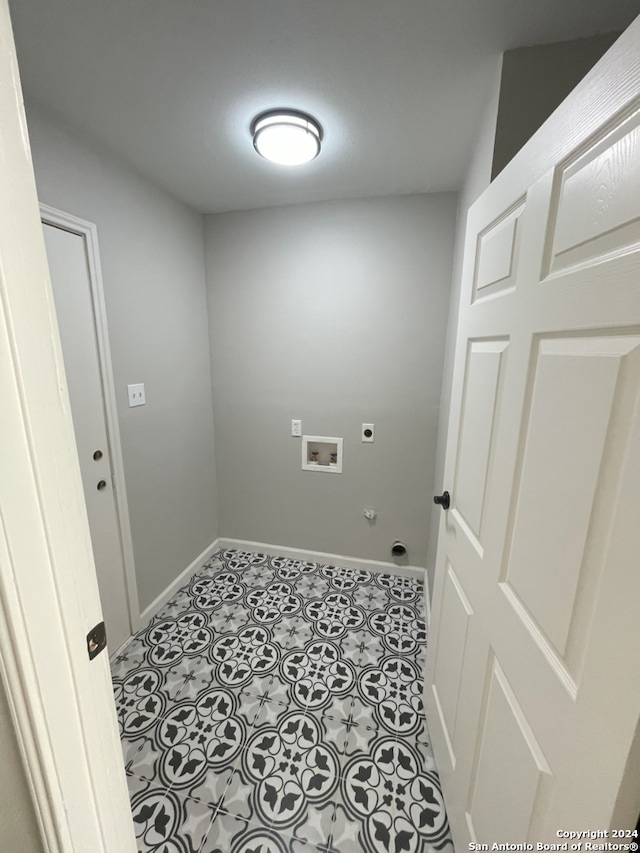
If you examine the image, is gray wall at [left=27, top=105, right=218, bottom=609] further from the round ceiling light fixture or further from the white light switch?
the round ceiling light fixture

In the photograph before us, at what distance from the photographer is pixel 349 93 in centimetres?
112

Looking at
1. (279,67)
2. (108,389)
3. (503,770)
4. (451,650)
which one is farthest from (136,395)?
(503,770)

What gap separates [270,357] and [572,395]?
1832 millimetres

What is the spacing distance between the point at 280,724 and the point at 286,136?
2.36 metres

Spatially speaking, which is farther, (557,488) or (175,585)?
(175,585)

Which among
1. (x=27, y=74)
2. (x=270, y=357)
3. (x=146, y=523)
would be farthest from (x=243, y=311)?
(x=146, y=523)

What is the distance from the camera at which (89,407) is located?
1484mm

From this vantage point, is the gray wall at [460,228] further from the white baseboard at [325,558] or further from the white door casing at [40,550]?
the white door casing at [40,550]

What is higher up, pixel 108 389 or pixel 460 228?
pixel 460 228

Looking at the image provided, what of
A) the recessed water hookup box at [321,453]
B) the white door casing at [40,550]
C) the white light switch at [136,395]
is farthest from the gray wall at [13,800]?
the recessed water hookup box at [321,453]

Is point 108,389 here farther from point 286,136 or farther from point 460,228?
point 460,228

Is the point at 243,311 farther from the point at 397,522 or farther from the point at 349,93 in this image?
the point at 397,522

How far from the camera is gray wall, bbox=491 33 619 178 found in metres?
0.96

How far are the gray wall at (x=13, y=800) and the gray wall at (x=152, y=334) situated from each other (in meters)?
1.37
